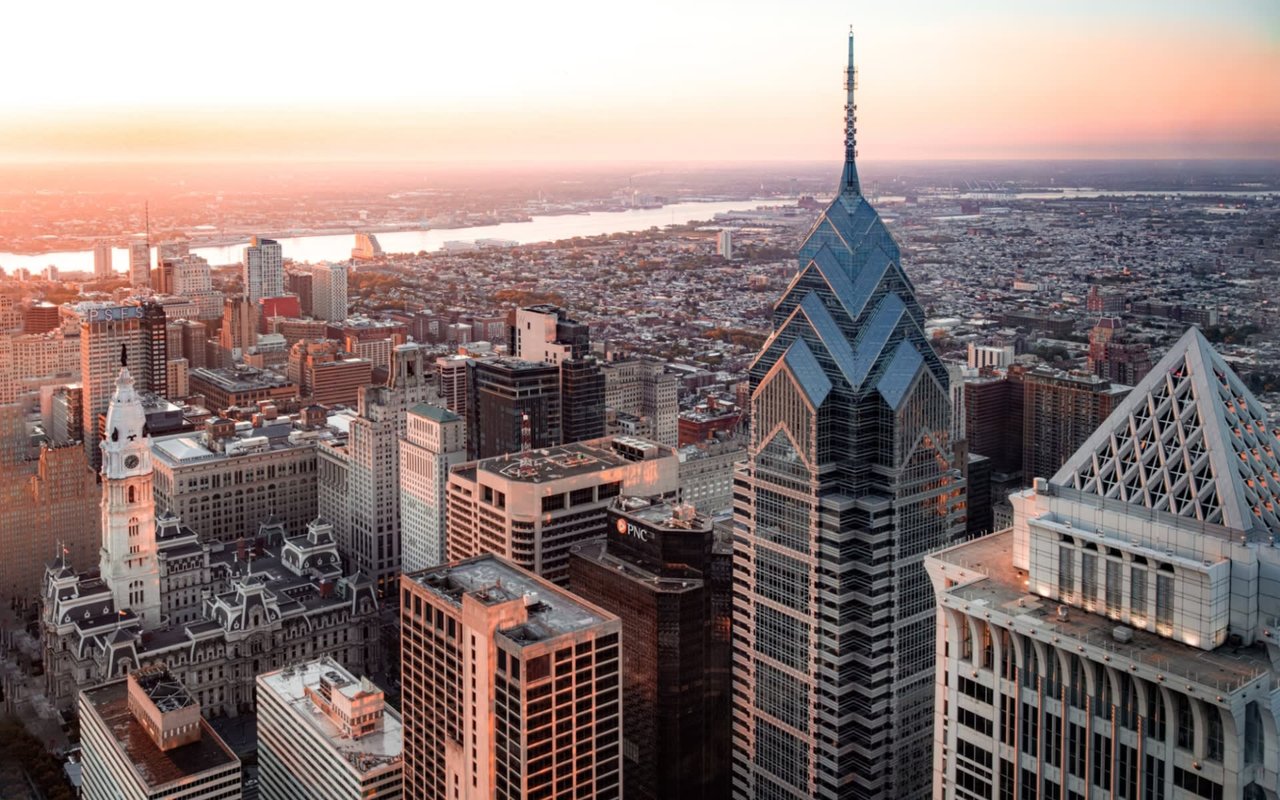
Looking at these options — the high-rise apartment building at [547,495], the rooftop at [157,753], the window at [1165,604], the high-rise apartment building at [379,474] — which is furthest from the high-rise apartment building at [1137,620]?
the high-rise apartment building at [379,474]

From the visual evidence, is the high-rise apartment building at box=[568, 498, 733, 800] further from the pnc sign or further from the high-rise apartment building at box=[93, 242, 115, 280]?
the high-rise apartment building at box=[93, 242, 115, 280]

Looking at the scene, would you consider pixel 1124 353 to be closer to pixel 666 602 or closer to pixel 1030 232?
pixel 1030 232

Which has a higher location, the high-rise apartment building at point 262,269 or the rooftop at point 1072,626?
the high-rise apartment building at point 262,269

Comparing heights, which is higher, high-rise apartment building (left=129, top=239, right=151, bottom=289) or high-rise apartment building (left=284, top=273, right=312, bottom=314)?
high-rise apartment building (left=129, top=239, right=151, bottom=289)

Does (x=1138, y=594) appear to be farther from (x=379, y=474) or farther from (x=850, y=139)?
(x=379, y=474)

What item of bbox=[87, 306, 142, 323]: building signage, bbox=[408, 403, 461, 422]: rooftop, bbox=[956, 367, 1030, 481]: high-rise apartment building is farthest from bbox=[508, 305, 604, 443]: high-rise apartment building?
bbox=[87, 306, 142, 323]: building signage

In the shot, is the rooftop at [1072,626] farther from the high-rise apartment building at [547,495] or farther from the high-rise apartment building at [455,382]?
the high-rise apartment building at [455,382]

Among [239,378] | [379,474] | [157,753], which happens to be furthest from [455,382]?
[157,753]
